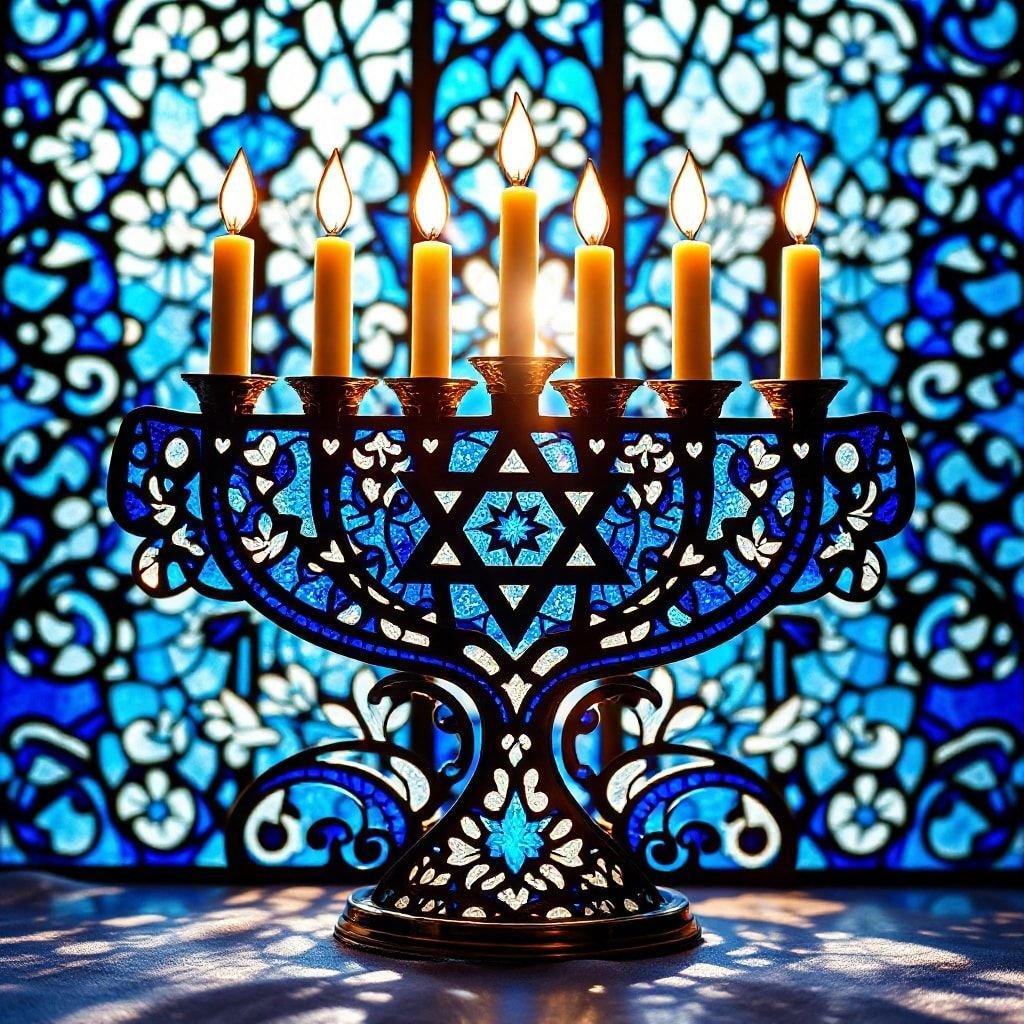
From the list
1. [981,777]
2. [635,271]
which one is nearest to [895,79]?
[635,271]

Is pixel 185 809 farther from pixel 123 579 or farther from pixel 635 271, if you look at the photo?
pixel 635 271

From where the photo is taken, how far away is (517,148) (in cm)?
121

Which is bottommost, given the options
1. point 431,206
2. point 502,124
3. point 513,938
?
point 513,938

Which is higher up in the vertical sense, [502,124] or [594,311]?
[502,124]

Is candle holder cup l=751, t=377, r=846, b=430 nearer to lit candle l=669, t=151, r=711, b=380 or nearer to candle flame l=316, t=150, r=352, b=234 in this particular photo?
lit candle l=669, t=151, r=711, b=380

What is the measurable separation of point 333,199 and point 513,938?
24.8 inches

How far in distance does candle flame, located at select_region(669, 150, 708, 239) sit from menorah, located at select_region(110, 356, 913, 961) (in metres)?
0.14

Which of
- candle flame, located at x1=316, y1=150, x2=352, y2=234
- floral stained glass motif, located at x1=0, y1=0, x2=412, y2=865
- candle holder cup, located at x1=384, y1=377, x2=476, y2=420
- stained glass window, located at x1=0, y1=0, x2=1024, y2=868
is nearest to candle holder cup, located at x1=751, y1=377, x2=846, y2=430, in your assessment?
candle holder cup, located at x1=384, y1=377, x2=476, y2=420

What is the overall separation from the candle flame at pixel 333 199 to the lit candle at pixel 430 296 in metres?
0.07

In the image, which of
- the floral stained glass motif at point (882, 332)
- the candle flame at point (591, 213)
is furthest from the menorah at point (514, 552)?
the floral stained glass motif at point (882, 332)

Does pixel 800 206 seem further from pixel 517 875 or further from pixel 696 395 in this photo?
pixel 517 875

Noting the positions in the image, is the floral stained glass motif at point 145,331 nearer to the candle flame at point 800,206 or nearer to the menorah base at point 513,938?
the menorah base at point 513,938

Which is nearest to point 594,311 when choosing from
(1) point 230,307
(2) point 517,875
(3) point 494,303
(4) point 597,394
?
(4) point 597,394

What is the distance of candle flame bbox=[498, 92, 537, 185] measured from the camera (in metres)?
1.21
